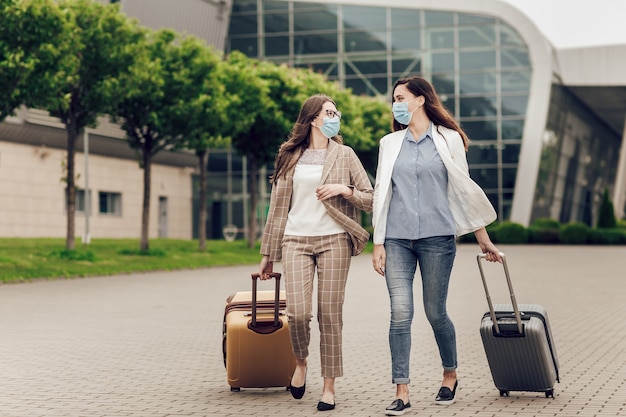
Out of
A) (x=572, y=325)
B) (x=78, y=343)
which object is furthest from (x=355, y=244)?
(x=572, y=325)

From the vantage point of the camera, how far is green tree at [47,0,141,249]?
81.5 ft

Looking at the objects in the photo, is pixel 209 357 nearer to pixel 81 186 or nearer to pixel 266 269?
pixel 266 269

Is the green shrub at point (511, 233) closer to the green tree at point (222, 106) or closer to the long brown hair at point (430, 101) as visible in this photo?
the green tree at point (222, 106)

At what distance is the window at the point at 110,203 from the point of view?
46.4 metres

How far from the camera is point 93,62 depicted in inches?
993

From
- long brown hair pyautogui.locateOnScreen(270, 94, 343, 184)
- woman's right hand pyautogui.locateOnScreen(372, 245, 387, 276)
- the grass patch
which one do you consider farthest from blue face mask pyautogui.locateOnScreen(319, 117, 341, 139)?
the grass patch

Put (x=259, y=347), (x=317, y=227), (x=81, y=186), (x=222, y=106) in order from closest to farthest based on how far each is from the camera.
→ 1. (x=317, y=227)
2. (x=259, y=347)
3. (x=222, y=106)
4. (x=81, y=186)

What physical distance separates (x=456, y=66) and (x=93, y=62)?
2903 cm

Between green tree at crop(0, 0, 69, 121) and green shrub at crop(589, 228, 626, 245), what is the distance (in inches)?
1243

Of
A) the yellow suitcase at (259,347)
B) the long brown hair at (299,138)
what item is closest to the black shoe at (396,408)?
the yellow suitcase at (259,347)

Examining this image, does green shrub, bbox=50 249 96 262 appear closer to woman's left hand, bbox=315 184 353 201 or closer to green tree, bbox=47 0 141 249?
green tree, bbox=47 0 141 249

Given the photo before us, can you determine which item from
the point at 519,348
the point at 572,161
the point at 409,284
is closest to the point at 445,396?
the point at 519,348

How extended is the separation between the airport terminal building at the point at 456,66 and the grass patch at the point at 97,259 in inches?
609

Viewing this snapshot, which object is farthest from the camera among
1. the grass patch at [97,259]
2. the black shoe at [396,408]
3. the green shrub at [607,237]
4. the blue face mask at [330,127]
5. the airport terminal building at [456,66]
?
the airport terminal building at [456,66]
